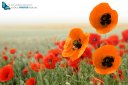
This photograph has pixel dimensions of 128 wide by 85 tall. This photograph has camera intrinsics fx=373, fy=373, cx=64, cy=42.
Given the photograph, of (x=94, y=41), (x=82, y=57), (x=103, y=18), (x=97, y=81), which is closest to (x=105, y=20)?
(x=103, y=18)

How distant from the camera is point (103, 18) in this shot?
0.81m

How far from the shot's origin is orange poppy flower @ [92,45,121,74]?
Answer: 0.74 meters

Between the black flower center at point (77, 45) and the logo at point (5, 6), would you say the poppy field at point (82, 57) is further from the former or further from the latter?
the logo at point (5, 6)

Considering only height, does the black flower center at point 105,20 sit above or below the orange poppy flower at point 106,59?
above

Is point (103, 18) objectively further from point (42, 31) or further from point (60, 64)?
point (42, 31)

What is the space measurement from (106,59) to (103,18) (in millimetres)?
99

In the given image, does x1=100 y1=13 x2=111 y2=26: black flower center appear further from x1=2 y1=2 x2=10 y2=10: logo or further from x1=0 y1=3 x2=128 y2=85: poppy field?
x1=2 y1=2 x2=10 y2=10: logo

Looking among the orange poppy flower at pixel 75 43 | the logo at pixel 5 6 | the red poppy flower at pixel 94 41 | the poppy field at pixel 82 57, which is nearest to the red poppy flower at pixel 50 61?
the poppy field at pixel 82 57

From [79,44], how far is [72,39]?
A: 0.04 m

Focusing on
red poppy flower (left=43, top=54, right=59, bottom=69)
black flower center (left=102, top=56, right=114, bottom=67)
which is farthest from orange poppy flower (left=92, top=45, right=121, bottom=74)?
red poppy flower (left=43, top=54, right=59, bottom=69)

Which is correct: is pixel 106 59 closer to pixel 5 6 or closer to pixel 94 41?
pixel 94 41

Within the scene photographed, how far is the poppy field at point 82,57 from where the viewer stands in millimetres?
757

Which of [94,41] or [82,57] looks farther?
[94,41]

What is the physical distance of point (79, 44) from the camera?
2.75 ft
